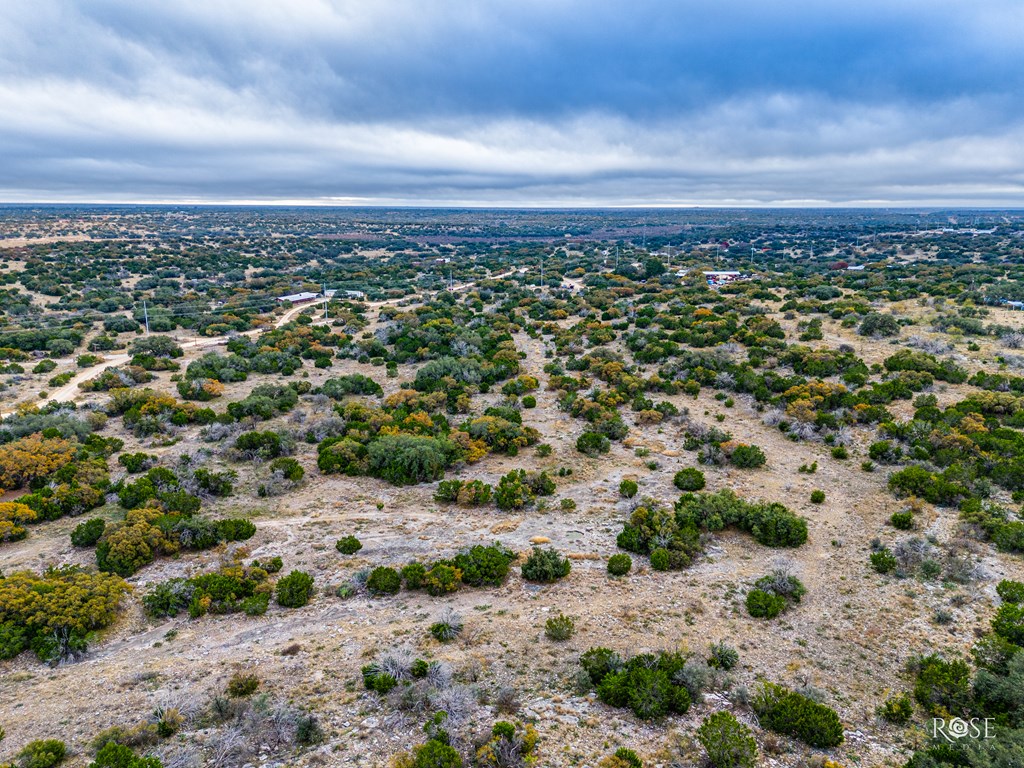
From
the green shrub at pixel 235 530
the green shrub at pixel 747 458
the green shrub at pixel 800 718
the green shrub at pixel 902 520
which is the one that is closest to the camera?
the green shrub at pixel 800 718

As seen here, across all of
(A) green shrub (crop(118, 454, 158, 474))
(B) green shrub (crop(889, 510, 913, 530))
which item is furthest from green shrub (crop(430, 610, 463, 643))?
(A) green shrub (crop(118, 454, 158, 474))

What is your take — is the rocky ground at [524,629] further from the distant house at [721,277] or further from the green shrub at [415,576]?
the distant house at [721,277]

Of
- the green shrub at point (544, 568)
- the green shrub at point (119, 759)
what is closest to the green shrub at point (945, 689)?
the green shrub at point (544, 568)

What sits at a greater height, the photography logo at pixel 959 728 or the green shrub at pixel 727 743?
the green shrub at pixel 727 743

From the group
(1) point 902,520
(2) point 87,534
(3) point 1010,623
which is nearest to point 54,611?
(2) point 87,534

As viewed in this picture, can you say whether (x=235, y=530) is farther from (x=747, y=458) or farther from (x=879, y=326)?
(x=879, y=326)

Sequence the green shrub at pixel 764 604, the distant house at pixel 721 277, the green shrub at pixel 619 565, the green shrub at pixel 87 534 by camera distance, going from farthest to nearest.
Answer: the distant house at pixel 721 277 → the green shrub at pixel 87 534 → the green shrub at pixel 619 565 → the green shrub at pixel 764 604
